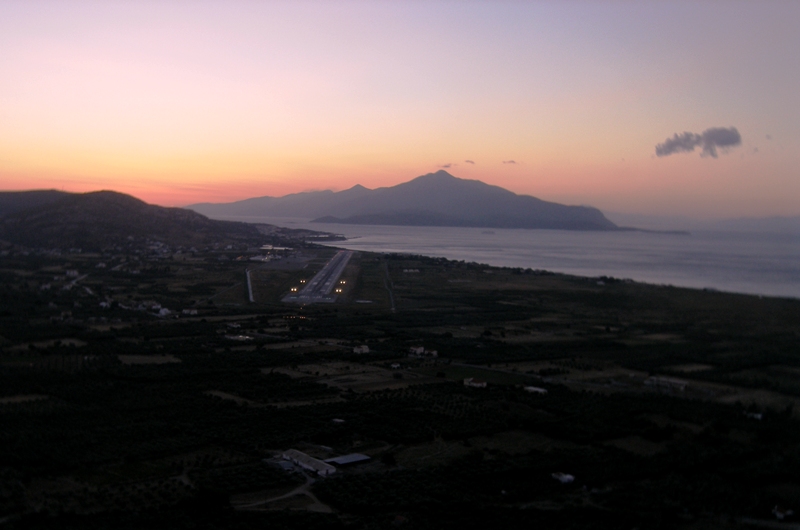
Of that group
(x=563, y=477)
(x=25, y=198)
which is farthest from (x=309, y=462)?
(x=25, y=198)

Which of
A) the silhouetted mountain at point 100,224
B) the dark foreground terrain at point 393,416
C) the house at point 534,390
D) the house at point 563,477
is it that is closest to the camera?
the dark foreground terrain at point 393,416

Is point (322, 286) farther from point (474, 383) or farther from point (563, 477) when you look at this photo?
point (563, 477)

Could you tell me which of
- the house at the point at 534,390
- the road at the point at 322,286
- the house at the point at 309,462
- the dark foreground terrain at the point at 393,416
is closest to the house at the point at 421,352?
the dark foreground terrain at the point at 393,416

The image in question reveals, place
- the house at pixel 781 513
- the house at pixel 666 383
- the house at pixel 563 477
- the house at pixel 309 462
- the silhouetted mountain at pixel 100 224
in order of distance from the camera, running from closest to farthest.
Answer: the house at pixel 781 513 → the house at pixel 563 477 → the house at pixel 309 462 → the house at pixel 666 383 → the silhouetted mountain at pixel 100 224

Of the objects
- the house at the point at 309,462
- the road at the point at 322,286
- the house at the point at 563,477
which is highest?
the road at the point at 322,286

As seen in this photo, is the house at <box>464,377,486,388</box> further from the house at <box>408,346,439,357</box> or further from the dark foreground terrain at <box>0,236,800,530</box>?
the house at <box>408,346,439,357</box>

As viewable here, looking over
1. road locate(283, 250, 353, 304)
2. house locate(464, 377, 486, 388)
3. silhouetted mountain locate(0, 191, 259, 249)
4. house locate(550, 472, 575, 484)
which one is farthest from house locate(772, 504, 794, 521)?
silhouetted mountain locate(0, 191, 259, 249)

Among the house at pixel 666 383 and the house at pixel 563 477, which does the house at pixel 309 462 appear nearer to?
the house at pixel 563 477
